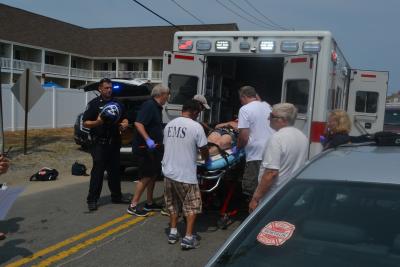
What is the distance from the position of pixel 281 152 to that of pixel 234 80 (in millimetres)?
7144

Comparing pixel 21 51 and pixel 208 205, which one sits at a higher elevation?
pixel 21 51

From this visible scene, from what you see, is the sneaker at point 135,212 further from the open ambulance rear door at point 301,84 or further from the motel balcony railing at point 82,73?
the motel balcony railing at point 82,73

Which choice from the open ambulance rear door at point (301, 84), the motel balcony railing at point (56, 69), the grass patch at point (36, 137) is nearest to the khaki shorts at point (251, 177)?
the open ambulance rear door at point (301, 84)

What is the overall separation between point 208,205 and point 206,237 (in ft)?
3.26

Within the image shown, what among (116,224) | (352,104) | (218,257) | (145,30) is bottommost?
(116,224)

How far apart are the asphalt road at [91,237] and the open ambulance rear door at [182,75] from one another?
7.99 ft

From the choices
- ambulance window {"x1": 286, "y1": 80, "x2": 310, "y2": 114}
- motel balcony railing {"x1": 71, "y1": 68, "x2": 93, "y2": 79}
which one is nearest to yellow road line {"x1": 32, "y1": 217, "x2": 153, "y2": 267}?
ambulance window {"x1": 286, "y1": 80, "x2": 310, "y2": 114}

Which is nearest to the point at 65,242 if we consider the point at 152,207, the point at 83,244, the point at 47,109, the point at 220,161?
the point at 83,244

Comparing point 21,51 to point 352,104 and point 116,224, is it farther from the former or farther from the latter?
point 116,224

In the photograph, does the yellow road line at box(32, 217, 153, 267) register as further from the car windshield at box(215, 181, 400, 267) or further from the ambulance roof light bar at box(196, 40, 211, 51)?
the ambulance roof light bar at box(196, 40, 211, 51)

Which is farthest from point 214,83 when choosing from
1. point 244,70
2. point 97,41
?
point 97,41

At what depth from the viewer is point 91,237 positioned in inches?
229

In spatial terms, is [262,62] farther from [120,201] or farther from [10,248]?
[10,248]

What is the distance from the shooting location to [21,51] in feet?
154
